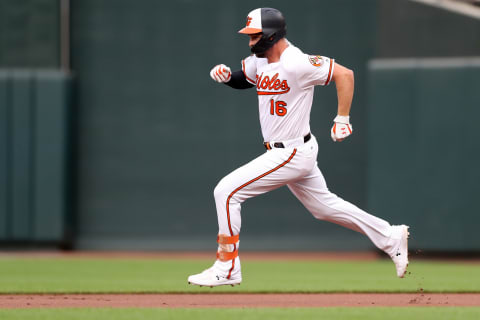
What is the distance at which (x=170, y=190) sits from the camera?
40.7 ft

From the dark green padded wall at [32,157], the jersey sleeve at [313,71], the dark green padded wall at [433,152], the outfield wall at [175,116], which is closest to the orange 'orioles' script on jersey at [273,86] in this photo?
the jersey sleeve at [313,71]

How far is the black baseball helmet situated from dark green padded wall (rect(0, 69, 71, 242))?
254 inches

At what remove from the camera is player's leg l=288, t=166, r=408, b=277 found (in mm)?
6082

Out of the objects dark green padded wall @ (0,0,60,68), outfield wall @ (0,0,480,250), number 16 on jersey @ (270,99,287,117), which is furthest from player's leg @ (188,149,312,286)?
dark green padded wall @ (0,0,60,68)

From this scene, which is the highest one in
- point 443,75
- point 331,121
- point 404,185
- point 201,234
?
point 443,75

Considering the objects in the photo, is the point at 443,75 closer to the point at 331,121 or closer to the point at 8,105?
the point at 331,121

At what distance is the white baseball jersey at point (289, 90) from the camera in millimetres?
5828

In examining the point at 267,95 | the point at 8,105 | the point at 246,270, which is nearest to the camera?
the point at 267,95

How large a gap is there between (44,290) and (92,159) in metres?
5.25

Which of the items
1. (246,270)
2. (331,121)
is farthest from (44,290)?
(331,121)

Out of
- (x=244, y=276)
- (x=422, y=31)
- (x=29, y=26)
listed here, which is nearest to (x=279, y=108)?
(x=244, y=276)

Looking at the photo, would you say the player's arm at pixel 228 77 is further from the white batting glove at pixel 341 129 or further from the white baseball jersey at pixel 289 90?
the white batting glove at pixel 341 129

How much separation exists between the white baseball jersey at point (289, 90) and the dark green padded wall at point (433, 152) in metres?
5.29

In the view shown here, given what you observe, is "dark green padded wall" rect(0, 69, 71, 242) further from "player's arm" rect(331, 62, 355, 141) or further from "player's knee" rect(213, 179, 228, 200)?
"player's arm" rect(331, 62, 355, 141)
